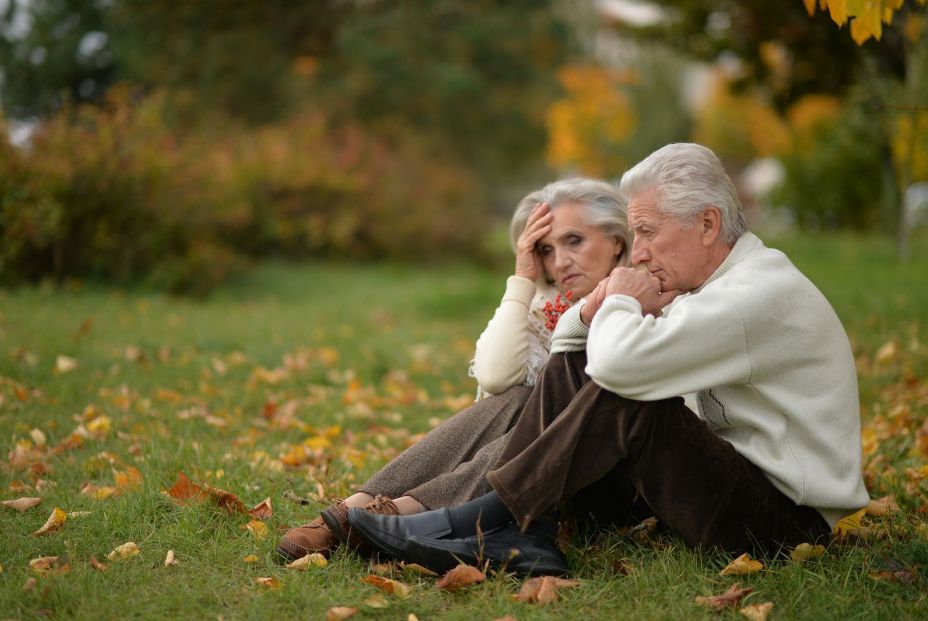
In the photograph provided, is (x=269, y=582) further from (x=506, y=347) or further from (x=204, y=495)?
(x=506, y=347)

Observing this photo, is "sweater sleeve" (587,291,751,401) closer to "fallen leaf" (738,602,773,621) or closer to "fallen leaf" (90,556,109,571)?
"fallen leaf" (738,602,773,621)

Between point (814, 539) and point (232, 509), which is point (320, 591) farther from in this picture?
point (814, 539)

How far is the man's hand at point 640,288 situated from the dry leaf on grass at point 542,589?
35.3 inches

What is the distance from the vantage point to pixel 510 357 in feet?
11.2

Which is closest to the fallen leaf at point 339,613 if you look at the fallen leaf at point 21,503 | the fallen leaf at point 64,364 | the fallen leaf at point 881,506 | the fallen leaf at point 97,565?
the fallen leaf at point 97,565

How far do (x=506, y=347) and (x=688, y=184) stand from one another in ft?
3.15

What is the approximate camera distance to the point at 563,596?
2.76m

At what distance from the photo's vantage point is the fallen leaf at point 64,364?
18.6 feet

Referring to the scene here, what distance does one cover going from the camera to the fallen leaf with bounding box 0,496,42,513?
3.46 meters

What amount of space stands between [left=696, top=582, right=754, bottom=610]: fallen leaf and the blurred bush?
766cm

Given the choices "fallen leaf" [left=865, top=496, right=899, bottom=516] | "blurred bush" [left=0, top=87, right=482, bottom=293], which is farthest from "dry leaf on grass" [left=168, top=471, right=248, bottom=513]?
"blurred bush" [left=0, top=87, right=482, bottom=293]

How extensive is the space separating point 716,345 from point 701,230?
0.46 m

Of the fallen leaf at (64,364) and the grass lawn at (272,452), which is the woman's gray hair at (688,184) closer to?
the grass lawn at (272,452)

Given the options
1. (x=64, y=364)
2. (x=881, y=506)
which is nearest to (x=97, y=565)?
(x=881, y=506)
